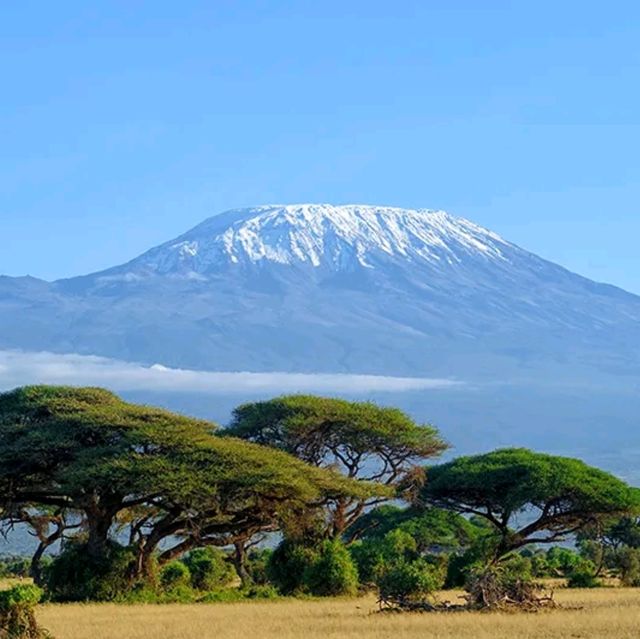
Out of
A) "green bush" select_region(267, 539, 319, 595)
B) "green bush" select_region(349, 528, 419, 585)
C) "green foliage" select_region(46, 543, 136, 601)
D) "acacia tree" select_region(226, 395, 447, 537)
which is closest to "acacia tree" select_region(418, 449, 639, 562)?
"acacia tree" select_region(226, 395, 447, 537)

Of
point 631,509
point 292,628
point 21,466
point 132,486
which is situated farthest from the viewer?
point 631,509

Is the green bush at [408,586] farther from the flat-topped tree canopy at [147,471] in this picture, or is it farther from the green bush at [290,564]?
the green bush at [290,564]

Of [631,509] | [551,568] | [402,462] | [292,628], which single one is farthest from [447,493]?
[292,628]

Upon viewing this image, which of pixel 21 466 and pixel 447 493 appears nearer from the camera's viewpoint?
pixel 21 466

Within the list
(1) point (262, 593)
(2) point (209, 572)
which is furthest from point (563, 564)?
(1) point (262, 593)

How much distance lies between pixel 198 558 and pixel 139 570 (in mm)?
9759

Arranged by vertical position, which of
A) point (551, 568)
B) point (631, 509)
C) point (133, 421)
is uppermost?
point (133, 421)

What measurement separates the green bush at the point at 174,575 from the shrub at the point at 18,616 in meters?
15.8

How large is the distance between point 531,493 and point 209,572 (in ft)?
35.8

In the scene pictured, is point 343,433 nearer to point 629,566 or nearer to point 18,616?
point 629,566

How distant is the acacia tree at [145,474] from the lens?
33219 millimetres

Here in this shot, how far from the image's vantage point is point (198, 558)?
44.4 meters

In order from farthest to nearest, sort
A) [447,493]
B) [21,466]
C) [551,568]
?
[551,568], [447,493], [21,466]

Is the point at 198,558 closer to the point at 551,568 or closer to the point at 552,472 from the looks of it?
the point at 552,472
